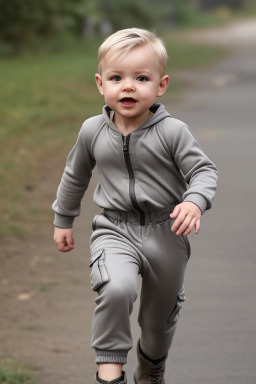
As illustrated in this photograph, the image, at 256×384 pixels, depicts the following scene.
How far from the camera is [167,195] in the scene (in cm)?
355

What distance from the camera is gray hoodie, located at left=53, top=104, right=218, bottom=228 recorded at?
344cm

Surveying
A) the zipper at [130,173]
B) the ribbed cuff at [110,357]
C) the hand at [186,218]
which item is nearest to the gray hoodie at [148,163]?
the zipper at [130,173]

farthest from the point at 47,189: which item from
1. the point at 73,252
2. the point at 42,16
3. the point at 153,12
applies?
the point at 153,12

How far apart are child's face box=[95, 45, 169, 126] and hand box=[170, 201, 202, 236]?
429mm

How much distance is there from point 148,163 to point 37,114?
31.9ft

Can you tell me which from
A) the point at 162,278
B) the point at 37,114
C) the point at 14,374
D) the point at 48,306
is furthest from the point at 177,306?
the point at 37,114

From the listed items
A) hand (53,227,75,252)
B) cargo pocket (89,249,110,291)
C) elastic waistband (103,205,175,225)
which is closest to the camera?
cargo pocket (89,249,110,291)

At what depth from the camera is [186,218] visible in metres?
3.24

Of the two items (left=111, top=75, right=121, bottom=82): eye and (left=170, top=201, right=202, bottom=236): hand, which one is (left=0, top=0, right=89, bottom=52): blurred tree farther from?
(left=170, top=201, right=202, bottom=236): hand

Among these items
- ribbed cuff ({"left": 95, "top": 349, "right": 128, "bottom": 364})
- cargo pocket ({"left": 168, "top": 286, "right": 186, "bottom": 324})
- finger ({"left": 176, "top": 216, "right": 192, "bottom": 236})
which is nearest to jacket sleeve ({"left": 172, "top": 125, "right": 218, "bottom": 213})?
finger ({"left": 176, "top": 216, "right": 192, "bottom": 236})

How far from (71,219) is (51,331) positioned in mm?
1350

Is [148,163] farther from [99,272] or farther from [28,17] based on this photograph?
[28,17]

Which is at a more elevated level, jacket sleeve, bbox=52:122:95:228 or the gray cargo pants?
jacket sleeve, bbox=52:122:95:228

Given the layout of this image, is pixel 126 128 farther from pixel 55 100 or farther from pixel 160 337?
pixel 55 100
